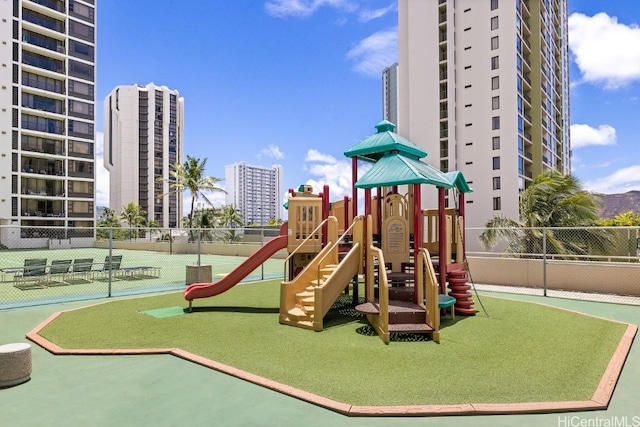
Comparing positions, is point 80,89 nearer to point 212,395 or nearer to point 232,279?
point 232,279

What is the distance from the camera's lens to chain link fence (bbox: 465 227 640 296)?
44.7 ft

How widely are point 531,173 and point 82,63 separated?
58739 millimetres

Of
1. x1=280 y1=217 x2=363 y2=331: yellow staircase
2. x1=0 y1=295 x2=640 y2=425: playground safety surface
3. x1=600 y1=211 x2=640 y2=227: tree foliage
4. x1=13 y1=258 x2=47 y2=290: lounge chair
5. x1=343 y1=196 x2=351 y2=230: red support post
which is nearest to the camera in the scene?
x1=0 y1=295 x2=640 y2=425: playground safety surface

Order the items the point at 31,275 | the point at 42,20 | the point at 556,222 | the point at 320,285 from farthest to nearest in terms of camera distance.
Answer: the point at 42,20 < the point at 556,222 < the point at 31,275 < the point at 320,285

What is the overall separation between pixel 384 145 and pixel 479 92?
3549 cm

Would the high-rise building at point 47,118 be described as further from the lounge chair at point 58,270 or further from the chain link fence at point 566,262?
the chain link fence at point 566,262

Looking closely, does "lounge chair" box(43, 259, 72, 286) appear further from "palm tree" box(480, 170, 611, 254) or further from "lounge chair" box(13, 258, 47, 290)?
"palm tree" box(480, 170, 611, 254)

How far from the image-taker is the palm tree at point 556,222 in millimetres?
16031

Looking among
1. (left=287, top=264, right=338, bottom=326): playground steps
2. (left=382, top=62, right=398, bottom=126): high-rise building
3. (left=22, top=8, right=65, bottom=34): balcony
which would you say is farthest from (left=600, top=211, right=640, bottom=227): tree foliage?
(left=382, top=62, right=398, bottom=126): high-rise building

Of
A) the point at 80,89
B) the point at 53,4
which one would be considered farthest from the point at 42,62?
the point at 53,4

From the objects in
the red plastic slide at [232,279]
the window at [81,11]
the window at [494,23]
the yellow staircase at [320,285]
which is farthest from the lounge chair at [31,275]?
the window at [81,11]

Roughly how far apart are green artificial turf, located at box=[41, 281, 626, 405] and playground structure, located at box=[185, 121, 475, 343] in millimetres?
513

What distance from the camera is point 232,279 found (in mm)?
11000

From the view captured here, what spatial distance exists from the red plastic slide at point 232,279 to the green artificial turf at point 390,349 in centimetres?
54
